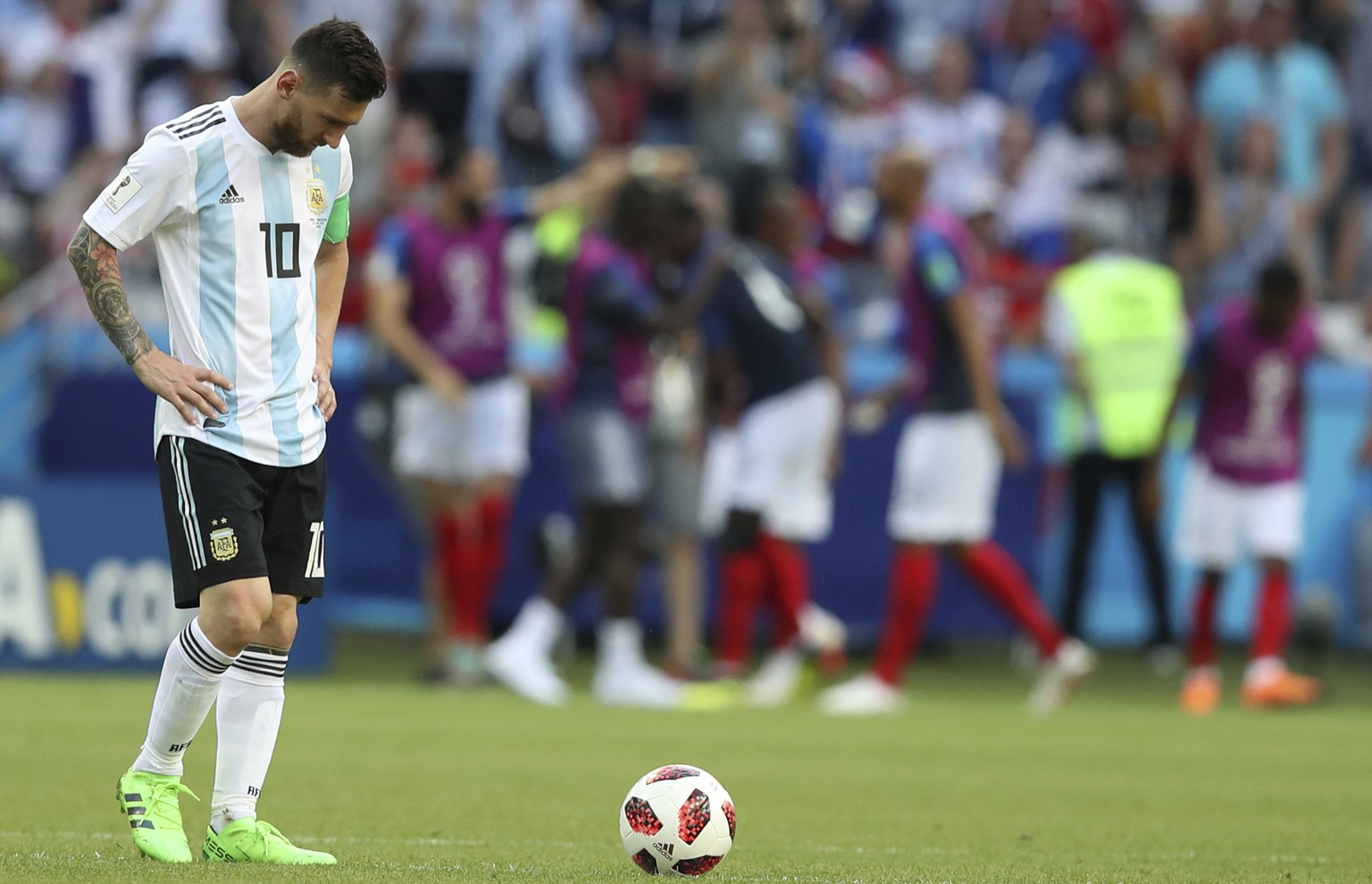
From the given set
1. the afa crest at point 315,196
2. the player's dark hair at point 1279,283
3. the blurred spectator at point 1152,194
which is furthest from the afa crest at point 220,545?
the blurred spectator at point 1152,194

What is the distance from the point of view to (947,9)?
18.5 m

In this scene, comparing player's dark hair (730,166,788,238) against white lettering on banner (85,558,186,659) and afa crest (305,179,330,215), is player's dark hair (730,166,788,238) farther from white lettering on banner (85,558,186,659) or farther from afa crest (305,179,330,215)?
afa crest (305,179,330,215)

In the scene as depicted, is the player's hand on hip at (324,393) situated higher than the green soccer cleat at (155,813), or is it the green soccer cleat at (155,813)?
the player's hand on hip at (324,393)

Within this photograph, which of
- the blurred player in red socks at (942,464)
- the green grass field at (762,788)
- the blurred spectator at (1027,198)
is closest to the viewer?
the green grass field at (762,788)

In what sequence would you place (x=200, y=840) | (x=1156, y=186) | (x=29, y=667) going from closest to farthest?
(x=200, y=840) → (x=29, y=667) → (x=1156, y=186)

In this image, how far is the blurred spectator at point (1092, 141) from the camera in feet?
54.3

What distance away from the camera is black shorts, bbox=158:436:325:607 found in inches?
201

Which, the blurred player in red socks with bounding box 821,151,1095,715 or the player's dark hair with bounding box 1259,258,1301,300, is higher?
the player's dark hair with bounding box 1259,258,1301,300

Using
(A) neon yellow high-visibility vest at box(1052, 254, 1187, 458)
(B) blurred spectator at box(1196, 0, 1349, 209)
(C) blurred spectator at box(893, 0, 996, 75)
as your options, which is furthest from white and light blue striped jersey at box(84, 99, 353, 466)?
Result: (C) blurred spectator at box(893, 0, 996, 75)

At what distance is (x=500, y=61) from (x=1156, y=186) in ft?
17.9

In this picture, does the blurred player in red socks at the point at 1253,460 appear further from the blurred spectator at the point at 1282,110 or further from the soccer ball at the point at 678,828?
the soccer ball at the point at 678,828

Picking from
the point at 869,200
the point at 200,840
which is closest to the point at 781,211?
the point at 869,200

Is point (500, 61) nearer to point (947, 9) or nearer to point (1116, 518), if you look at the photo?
point (947, 9)

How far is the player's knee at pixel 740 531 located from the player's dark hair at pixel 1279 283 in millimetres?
3229
